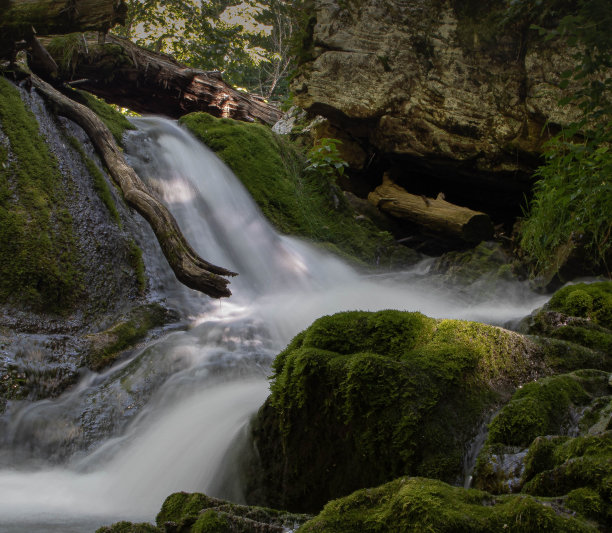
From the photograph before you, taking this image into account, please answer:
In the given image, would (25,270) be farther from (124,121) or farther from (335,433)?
(124,121)

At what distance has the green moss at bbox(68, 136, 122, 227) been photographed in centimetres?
540

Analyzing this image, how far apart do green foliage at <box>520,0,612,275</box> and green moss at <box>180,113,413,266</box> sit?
9.29 ft

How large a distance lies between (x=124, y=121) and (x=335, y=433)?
6989 mm

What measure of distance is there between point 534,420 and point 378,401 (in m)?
0.67

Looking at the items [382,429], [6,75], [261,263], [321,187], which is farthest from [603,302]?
[6,75]

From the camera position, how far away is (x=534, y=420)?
2055 millimetres

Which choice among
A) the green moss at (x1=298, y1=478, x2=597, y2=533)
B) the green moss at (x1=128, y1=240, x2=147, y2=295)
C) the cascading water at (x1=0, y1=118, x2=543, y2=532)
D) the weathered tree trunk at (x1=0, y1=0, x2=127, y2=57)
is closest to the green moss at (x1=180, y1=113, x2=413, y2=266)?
the cascading water at (x1=0, y1=118, x2=543, y2=532)

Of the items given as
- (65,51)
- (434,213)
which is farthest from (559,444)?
(65,51)

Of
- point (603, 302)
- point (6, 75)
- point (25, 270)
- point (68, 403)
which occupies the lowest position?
point (68, 403)

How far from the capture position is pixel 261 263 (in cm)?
654

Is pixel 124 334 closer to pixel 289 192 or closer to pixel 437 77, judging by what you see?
pixel 289 192

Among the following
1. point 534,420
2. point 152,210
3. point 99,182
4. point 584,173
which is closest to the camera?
point 534,420

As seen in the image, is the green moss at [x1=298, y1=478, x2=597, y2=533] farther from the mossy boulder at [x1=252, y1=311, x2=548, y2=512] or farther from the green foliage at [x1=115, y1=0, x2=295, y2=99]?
the green foliage at [x1=115, y1=0, x2=295, y2=99]

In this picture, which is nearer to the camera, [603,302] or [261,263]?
[603,302]
